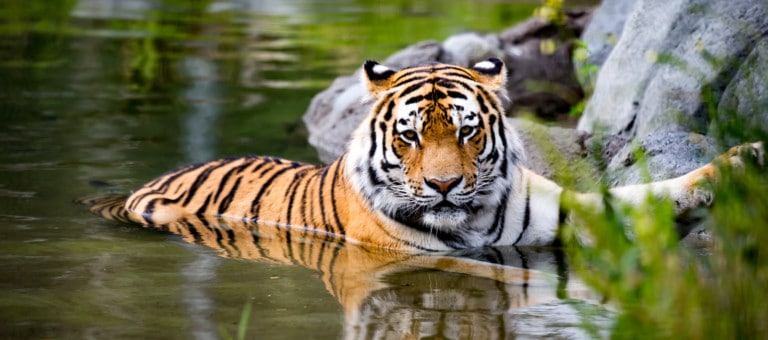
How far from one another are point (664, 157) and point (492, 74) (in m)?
1.13

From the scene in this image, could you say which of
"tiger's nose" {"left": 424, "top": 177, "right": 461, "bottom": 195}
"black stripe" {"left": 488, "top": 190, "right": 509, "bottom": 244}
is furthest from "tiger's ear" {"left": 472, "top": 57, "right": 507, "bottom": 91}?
"tiger's nose" {"left": 424, "top": 177, "right": 461, "bottom": 195}

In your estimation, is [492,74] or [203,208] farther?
[203,208]

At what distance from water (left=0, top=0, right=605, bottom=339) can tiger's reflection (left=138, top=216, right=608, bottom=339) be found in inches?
0.6

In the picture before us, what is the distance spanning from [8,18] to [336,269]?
13491 mm

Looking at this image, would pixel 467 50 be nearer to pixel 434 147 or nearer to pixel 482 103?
pixel 482 103

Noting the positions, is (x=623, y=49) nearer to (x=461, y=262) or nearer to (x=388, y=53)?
(x=461, y=262)

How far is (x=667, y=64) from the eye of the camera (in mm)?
7434

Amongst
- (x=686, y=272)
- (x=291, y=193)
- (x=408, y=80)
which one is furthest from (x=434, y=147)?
(x=686, y=272)

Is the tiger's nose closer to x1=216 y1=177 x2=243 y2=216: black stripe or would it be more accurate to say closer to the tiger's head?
the tiger's head

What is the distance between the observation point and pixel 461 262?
5.48 metres

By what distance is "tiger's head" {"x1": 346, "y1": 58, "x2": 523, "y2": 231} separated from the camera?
5383 millimetres

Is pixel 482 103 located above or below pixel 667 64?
below

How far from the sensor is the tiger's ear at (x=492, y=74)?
5.76 m

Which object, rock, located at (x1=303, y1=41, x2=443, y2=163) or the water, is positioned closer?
the water
